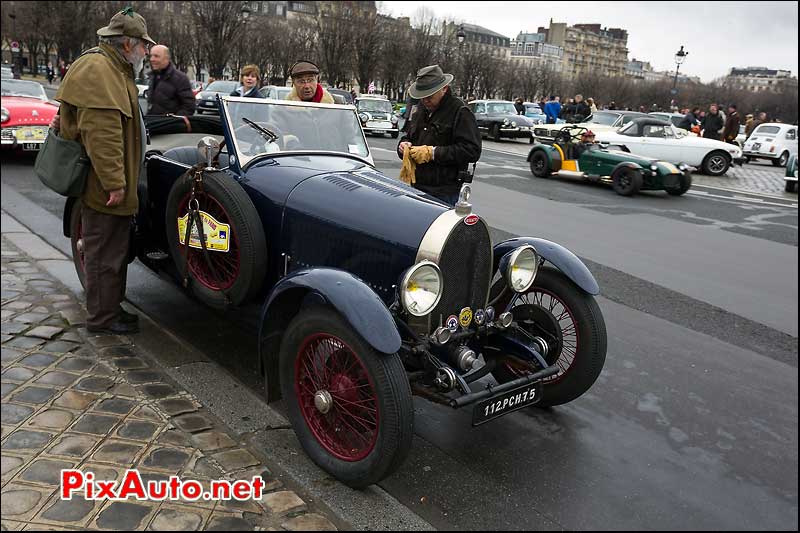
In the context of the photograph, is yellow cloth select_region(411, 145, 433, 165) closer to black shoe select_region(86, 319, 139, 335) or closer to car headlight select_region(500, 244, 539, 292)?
car headlight select_region(500, 244, 539, 292)

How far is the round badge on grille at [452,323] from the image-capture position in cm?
341

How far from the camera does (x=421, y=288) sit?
319 centimetres

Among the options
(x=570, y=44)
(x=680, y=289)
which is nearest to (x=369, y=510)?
(x=680, y=289)

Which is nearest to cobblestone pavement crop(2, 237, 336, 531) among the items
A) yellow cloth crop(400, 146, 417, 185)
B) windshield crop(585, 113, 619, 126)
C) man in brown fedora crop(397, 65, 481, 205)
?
yellow cloth crop(400, 146, 417, 185)

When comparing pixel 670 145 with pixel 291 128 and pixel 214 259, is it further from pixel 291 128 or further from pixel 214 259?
pixel 214 259

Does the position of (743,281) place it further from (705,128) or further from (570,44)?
(570,44)

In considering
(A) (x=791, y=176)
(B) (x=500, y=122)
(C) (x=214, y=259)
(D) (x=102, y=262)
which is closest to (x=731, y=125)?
(A) (x=791, y=176)

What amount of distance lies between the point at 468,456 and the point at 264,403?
4.05 feet

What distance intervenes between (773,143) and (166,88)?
938 inches

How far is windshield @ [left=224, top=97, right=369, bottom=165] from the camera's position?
173 inches

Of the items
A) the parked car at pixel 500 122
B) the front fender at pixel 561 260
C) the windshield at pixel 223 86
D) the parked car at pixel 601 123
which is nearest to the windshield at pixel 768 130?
the parked car at pixel 601 123

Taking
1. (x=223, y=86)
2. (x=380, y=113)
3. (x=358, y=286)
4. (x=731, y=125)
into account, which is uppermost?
(x=223, y=86)

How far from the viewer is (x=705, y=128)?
23250mm

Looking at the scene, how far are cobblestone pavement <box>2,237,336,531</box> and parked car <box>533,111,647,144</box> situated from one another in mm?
17956
